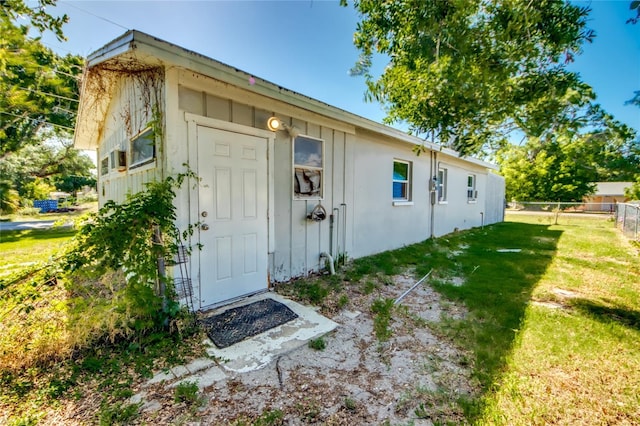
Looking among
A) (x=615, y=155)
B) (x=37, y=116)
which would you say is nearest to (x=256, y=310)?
(x=615, y=155)

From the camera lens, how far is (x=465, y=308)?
349 centimetres

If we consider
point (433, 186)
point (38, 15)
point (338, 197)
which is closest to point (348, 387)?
point (338, 197)

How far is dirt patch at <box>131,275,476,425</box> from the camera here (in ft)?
5.82

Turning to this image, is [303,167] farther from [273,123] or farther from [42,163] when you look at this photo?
[42,163]

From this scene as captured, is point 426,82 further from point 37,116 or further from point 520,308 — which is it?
point 37,116

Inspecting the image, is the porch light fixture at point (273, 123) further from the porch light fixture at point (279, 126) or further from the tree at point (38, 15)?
the tree at point (38, 15)

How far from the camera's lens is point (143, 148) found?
3635 millimetres

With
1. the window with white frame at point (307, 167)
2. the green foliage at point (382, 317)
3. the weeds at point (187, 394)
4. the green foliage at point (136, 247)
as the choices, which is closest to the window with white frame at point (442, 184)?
the window with white frame at point (307, 167)

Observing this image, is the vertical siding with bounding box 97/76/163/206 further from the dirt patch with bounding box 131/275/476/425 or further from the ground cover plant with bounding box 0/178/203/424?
the dirt patch with bounding box 131/275/476/425

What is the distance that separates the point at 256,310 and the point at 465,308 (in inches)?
105

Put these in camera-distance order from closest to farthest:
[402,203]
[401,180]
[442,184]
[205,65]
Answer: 1. [205,65]
2. [402,203]
3. [401,180]
4. [442,184]

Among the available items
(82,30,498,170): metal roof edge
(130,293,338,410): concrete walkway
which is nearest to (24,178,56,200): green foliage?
(82,30,498,170): metal roof edge

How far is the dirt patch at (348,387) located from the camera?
1772mm

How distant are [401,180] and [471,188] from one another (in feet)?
19.2
